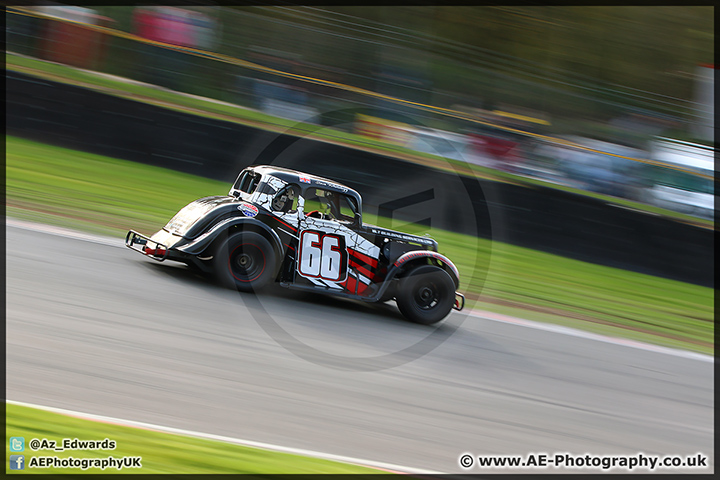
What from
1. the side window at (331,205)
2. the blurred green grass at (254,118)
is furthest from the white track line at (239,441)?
the blurred green grass at (254,118)

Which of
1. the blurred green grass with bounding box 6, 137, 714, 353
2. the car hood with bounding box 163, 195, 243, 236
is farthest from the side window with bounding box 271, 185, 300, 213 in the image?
the blurred green grass with bounding box 6, 137, 714, 353

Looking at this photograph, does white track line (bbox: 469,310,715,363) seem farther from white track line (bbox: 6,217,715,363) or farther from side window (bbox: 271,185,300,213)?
side window (bbox: 271,185,300,213)

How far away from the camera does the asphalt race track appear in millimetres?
4559

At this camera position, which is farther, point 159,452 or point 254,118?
point 254,118

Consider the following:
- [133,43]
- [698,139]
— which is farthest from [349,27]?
[698,139]

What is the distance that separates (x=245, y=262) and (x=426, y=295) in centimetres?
208

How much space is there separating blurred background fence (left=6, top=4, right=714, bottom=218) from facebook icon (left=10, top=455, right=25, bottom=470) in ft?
32.1

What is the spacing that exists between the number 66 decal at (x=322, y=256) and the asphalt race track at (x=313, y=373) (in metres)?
0.41

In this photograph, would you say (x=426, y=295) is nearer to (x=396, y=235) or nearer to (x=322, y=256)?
(x=396, y=235)

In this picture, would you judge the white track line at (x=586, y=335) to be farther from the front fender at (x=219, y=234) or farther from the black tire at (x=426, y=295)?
the front fender at (x=219, y=234)

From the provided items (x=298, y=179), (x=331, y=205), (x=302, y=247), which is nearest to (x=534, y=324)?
(x=331, y=205)

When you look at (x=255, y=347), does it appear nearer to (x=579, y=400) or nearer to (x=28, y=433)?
(x=28, y=433)

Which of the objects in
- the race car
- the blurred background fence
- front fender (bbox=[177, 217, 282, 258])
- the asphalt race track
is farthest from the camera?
the blurred background fence

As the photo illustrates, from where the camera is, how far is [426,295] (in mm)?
7383
